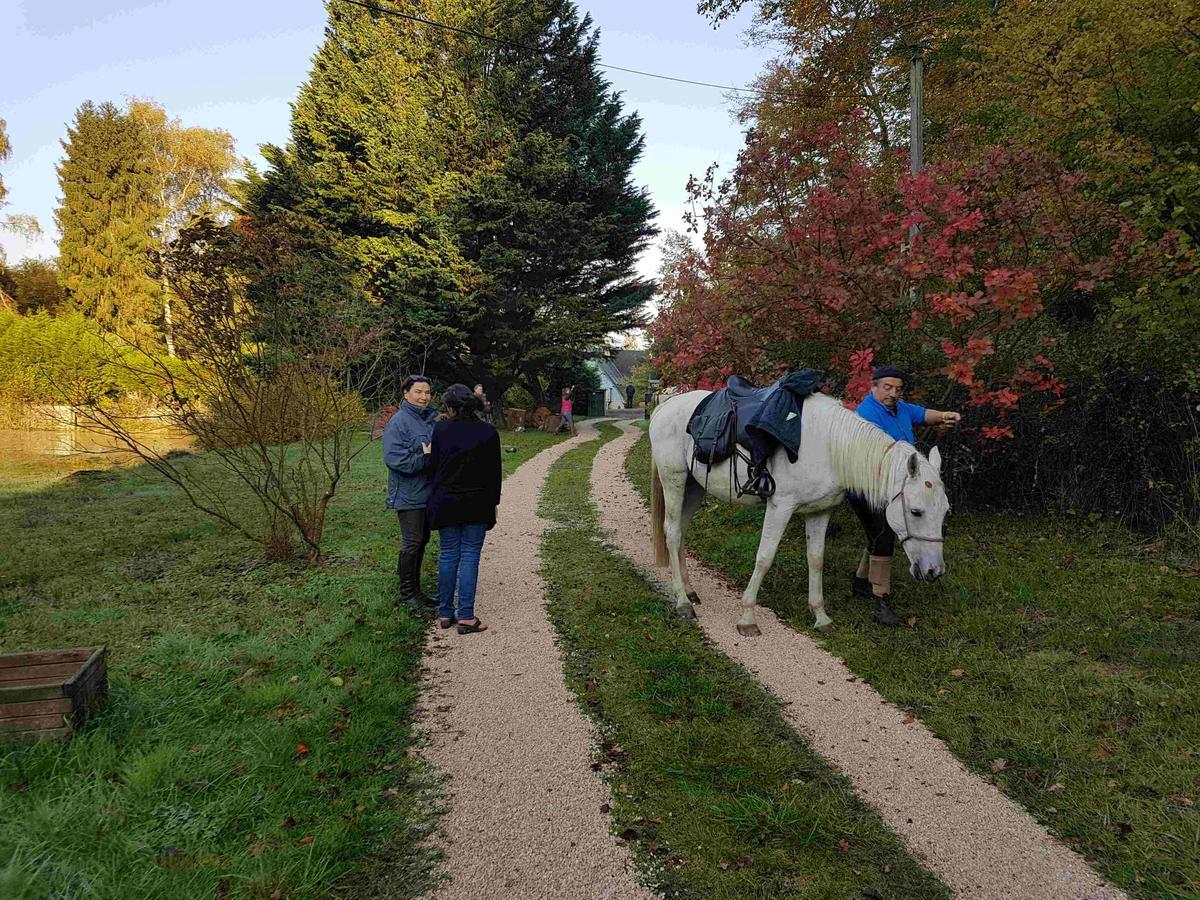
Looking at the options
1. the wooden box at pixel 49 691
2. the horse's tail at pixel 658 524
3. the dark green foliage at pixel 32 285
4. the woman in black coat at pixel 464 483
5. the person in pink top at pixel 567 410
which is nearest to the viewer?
the wooden box at pixel 49 691

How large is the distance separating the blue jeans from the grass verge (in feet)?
3.06

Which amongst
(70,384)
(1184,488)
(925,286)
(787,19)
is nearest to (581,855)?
(70,384)

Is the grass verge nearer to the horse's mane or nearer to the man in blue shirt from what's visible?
the man in blue shirt

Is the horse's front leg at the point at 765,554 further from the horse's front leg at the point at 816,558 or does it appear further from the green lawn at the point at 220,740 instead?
the green lawn at the point at 220,740

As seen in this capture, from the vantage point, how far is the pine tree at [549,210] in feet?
67.8

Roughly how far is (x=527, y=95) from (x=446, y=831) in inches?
907

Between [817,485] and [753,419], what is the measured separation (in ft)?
2.65

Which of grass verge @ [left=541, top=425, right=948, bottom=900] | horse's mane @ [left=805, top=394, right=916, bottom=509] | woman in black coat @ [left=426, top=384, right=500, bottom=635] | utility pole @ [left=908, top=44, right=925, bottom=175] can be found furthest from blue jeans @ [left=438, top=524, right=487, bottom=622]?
utility pole @ [left=908, top=44, right=925, bottom=175]

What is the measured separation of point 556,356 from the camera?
23156 millimetres

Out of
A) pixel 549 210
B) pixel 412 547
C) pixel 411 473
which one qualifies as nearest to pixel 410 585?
→ pixel 412 547

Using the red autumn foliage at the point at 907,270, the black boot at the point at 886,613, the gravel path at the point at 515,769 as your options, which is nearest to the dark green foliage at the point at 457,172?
the red autumn foliage at the point at 907,270

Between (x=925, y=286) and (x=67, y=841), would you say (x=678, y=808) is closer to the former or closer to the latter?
(x=67, y=841)

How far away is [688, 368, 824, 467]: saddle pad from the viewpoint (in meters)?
5.14

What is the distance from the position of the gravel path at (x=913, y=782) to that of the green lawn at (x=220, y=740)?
2377mm
